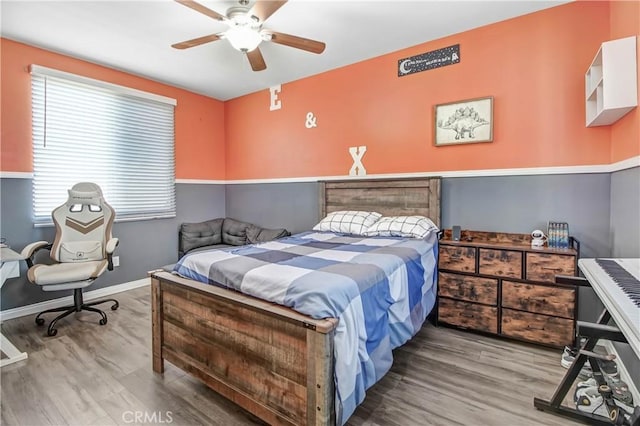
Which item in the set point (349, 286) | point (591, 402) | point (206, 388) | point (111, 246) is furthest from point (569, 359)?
point (111, 246)

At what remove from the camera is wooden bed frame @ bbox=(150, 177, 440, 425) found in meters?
1.37

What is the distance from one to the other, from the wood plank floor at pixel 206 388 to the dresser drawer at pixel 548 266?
0.58 metres

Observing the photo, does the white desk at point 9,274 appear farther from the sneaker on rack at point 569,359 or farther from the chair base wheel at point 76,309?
the sneaker on rack at point 569,359

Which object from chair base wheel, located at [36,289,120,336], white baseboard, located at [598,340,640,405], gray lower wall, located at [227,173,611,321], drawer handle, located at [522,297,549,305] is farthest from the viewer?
chair base wheel, located at [36,289,120,336]

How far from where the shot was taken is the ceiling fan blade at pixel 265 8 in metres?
2.07

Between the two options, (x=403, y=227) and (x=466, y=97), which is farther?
(x=466, y=97)

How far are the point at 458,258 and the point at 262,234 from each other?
2651mm

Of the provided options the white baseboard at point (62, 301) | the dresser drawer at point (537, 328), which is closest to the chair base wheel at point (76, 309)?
the white baseboard at point (62, 301)

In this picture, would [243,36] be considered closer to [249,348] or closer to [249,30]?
[249,30]

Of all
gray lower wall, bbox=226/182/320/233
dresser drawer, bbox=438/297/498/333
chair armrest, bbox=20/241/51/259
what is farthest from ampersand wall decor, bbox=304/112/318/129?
chair armrest, bbox=20/241/51/259

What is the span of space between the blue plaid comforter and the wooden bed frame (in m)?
0.06

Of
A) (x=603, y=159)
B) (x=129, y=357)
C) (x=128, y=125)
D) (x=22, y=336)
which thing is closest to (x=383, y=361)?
(x=129, y=357)

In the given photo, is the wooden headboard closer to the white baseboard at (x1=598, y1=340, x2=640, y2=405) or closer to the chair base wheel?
the white baseboard at (x1=598, y1=340, x2=640, y2=405)

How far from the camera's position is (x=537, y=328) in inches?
96.0
